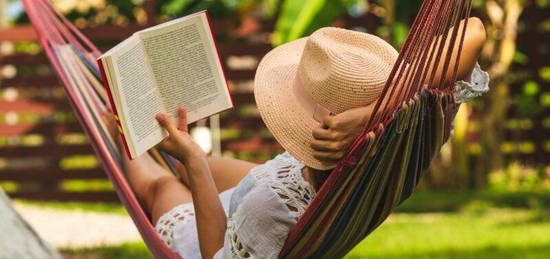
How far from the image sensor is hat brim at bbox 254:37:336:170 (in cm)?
188

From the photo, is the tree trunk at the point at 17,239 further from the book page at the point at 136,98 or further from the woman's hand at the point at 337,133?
the woman's hand at the point at 337,133

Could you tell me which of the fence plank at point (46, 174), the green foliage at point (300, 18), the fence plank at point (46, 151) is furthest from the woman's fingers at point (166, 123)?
the fence plank at point (46, 174)

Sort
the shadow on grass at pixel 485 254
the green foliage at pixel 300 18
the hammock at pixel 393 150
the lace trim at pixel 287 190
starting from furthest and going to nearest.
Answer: the green foliage at pixel 300 18 → the shadow on grass at pixel 485 254 → the lace trim at pixel 287 190 → the hammock at pixel 393 150

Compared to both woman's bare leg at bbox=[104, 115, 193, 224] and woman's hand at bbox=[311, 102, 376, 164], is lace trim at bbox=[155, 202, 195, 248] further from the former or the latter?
woman's hand at bbox=[311, 102, 376, 164]

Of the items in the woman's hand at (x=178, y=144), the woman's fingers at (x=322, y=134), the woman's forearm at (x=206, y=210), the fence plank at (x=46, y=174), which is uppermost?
the woman's fingers at (x=322, y=134)

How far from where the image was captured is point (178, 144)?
6.69 feet

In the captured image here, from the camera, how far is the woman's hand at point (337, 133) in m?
1.83

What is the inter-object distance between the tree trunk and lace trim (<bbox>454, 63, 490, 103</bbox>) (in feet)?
3.85

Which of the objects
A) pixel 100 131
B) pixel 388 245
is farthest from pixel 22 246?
pixel 388 245

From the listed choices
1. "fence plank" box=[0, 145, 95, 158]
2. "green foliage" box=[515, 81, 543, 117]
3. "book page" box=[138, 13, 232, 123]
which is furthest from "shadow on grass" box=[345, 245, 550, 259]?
"fence plank" box=[0, 145, 95, 158]

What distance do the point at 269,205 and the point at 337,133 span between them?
201 millimetres

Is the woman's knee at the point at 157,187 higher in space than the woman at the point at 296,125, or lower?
lower

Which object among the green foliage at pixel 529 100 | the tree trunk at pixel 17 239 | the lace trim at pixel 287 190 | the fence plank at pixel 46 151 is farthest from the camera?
the green foliage at pixel 529 100

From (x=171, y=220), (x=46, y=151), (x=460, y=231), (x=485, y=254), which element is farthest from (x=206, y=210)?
(x=46, y=151)
